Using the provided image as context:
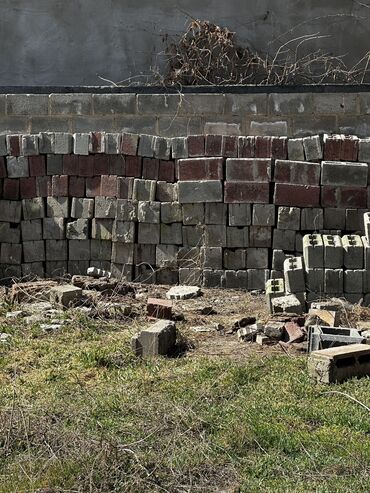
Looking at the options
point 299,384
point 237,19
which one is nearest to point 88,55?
point 237,19

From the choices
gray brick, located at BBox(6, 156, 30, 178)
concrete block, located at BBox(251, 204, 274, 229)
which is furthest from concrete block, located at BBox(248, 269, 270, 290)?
gray brick, located at BBox(6, 156, 30, 178)

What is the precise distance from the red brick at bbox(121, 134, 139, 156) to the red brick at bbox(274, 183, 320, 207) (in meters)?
1.77

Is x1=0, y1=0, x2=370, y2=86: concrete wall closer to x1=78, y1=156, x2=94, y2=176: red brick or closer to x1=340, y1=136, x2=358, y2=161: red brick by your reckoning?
x1=78, y1=156, x2=94, y2=176: red brick

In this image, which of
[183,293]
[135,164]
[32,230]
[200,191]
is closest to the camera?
[183,293]

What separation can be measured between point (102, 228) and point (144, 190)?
0.72m

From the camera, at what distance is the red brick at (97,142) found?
10.7 m

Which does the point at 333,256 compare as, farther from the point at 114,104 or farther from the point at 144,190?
the point at 114,104

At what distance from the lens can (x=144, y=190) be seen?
10.6m

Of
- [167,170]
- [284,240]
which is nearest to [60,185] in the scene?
[167,170]

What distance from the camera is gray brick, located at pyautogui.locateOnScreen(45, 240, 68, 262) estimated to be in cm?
1095

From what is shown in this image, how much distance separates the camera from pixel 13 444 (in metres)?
5.43

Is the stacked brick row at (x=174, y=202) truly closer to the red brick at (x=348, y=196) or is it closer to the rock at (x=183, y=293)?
the red brick at (x=348, y=196)

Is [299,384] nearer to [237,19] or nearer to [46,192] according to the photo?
[46,192]

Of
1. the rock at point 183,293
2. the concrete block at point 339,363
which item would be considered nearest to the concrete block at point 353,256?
the rock at point 183,293
